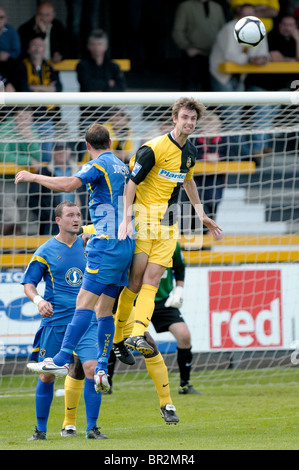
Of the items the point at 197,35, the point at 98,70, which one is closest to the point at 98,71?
the point at 98,70

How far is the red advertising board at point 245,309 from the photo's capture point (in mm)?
11227

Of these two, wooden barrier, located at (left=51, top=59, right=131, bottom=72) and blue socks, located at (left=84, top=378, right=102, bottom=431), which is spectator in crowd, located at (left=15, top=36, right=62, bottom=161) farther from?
blue socks, located at (left=84, top=378, right=102, bottom=431)

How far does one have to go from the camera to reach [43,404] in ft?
24.0

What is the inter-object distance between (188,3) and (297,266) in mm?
5500

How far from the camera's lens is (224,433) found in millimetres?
7344

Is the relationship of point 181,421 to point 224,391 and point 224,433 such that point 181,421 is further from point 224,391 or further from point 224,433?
point 224,391

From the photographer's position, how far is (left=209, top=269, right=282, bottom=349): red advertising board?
11227 mm

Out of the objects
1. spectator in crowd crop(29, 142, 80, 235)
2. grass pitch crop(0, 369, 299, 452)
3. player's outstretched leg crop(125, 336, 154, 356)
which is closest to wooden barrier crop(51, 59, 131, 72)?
spectator in crowd crop(29, 142, 80, 235)

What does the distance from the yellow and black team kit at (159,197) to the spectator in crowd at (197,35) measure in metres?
7.58

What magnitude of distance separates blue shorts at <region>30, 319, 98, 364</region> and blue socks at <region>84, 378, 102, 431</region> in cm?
23

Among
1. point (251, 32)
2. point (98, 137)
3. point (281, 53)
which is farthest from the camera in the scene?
point (281, 53)

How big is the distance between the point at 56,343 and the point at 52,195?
4.25 metres

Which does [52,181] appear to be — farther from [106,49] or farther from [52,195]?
[106,49]

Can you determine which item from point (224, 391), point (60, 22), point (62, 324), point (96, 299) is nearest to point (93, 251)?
point (96, 299)
